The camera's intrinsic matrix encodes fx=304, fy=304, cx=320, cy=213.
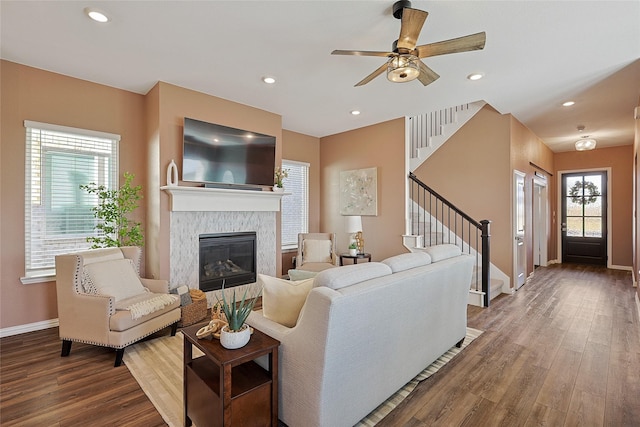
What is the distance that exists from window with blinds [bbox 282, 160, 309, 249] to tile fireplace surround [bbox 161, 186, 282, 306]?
3.05 ft

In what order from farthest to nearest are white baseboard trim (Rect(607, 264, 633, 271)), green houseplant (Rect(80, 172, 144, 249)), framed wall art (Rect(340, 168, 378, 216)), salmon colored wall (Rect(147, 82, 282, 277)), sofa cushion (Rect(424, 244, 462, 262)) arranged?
white baseboard trim (Rect(607, 264, 633, 271))
framed wall art (Rect(340, 168, 378, 216))
salmon colored wall (Rect(147, 82, 282, 277))
green houseplant (Rect(80, 172, 144, 249))
sofa cushion (Rect(424, 244, 462, 262))

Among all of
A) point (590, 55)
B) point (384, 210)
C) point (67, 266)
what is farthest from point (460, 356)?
point (67, 266)

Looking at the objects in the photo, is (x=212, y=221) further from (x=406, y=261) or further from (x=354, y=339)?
(x=354, y=339)

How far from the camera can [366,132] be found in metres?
5.62

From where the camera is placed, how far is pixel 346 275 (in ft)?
5.82

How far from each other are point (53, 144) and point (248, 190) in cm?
224

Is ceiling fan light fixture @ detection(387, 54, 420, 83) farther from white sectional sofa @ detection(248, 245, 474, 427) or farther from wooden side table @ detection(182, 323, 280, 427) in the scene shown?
wooden side table @ detection(182, 323, 280, 427)

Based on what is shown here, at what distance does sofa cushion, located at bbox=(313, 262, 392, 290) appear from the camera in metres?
1.71

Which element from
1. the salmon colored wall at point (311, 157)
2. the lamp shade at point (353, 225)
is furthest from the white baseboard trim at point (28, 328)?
the salmon colored wall at point (311, 157)

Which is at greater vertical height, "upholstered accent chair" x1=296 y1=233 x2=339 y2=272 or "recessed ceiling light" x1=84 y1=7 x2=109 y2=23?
"recessed ceiling light" x1=84 y1=7 x2=109 y2=23

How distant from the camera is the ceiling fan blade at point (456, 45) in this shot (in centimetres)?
210

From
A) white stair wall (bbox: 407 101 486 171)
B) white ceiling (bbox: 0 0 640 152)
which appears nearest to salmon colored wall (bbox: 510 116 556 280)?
white ceiling (bbox: 0 0 640 152)

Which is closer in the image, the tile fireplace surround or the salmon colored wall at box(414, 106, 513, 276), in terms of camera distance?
the tile fireplace surround

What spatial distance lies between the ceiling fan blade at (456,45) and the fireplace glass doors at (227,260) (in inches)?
130
